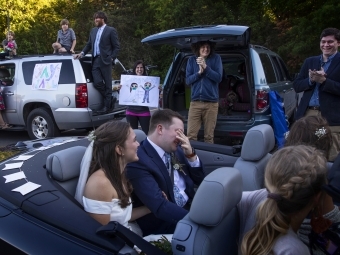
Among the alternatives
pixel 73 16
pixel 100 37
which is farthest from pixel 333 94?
pixel 73 16

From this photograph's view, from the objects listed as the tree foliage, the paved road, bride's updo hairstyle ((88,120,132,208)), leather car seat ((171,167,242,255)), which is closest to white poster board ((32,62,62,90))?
the paved road

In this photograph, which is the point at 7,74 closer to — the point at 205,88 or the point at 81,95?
the point at 81,95

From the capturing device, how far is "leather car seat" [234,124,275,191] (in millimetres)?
3164

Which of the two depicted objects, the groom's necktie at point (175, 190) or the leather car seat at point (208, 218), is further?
the groom's necktie at point (175, 190)

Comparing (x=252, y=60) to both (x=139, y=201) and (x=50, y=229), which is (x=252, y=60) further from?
(x=50, y=229)

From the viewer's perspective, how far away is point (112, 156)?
9.00 ft

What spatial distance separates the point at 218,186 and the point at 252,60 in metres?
4.76

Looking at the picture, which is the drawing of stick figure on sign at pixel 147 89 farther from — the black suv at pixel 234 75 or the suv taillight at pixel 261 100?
the suv taillight at pixel 261 100

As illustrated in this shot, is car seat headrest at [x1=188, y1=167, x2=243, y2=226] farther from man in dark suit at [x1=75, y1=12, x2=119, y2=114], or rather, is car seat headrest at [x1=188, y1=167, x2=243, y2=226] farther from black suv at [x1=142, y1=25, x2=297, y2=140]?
man in dark suit at [x1=75, y1=12, x2=119, y2=114]

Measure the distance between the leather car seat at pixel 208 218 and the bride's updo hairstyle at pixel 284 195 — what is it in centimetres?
19

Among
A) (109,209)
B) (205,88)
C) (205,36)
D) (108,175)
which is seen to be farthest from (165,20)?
(109,209)

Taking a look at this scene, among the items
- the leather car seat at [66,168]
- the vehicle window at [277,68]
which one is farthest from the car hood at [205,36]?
the leather car seat at [66,168]

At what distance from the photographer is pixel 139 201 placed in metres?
3.12

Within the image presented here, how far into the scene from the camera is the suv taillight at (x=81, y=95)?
7844mm
